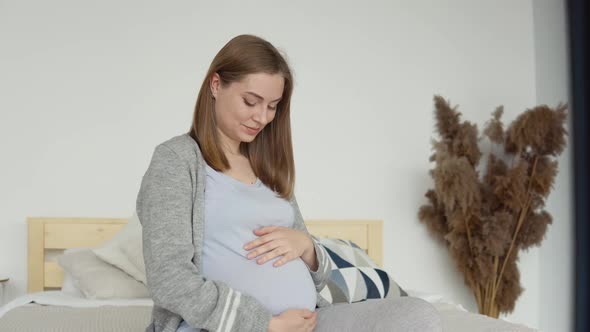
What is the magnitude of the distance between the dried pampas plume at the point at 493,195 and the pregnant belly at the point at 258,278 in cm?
175

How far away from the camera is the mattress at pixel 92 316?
1708mm

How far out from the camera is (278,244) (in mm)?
1314

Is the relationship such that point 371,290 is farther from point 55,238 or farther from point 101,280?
point 55,238

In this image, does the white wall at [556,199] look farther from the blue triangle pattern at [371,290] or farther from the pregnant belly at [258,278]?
the pregnant belly at [258,278]

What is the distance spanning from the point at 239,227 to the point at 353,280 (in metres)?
1.02

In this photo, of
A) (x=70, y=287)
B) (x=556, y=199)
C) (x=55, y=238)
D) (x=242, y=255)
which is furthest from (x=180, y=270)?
(x=556, y=199)

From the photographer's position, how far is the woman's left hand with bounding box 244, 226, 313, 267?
128cm

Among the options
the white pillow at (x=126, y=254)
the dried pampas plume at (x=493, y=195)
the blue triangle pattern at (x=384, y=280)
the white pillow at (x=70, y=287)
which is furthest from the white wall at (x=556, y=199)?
the white pillow at (x=70, y=287)

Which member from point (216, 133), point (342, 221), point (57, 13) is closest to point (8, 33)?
point (57, 13)

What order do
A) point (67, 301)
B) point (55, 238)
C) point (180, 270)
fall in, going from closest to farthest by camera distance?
1. point (180, 270)
2. point (67, 301)
3. point (55, 238)

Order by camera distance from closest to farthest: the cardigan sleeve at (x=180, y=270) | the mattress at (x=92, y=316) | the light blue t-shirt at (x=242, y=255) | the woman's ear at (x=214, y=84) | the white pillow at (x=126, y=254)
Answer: the cardigan sleeve at (x=180, y=270), the light blue t-shirt at (x=242, y=255), the woman's ear at (x=214, y=84), the mattress at (x=92, y=316), the white pillow at (x=126, y=254)

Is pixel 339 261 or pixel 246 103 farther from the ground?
pixel 246 103

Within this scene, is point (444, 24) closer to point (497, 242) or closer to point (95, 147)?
point (497, 242)

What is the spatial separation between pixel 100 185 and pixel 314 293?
176cm
